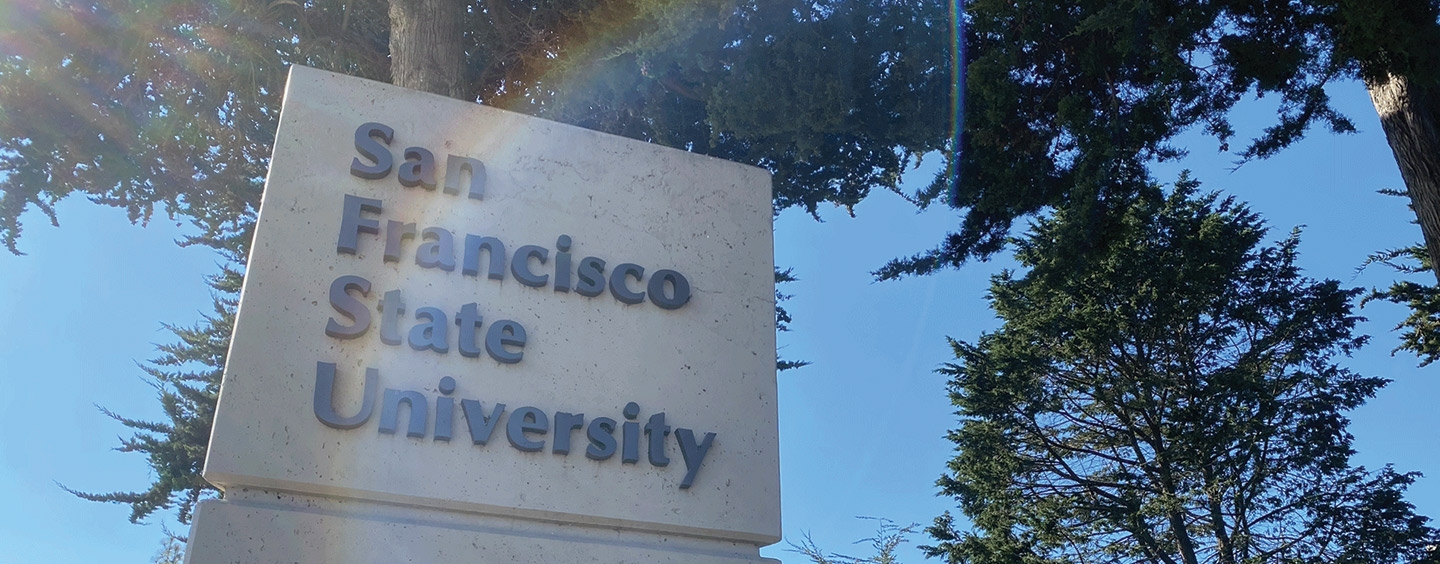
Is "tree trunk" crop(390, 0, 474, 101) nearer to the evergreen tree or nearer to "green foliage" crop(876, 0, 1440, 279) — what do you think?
the evergreen tree

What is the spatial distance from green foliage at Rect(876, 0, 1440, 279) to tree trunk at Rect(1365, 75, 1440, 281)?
0.31 ft

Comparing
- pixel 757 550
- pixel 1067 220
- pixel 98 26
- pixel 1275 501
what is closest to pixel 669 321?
pixel 757 550

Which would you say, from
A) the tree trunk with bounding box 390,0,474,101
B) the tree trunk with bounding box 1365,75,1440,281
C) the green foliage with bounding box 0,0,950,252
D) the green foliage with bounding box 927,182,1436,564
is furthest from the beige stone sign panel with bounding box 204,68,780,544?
the green foliage with bounding box 927,182,1436,564

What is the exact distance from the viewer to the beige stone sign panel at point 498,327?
330 centimetres

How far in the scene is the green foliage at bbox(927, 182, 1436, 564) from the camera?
1642 cm

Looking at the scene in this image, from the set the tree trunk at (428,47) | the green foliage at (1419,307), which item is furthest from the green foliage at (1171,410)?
the tree trunk at (428,47)

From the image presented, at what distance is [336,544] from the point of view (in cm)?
314

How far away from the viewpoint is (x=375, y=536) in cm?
318

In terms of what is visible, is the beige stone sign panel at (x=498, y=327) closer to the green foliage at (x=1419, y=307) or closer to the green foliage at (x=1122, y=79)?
the green foliage at (x=1122, y=79)

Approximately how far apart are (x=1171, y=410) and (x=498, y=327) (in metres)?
16.1

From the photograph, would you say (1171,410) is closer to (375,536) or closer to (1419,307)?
(1419,307)

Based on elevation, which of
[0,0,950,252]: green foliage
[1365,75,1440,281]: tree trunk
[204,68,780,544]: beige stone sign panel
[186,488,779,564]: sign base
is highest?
[0,0,950,252]: green foliage

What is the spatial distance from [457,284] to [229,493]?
92cm

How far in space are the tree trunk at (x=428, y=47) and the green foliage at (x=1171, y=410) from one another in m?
11.9
